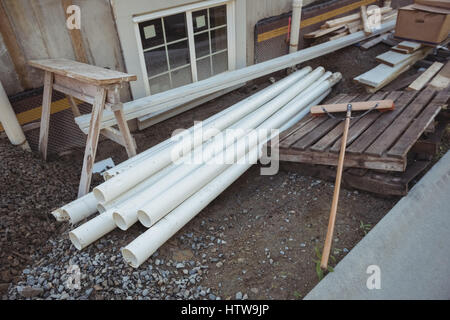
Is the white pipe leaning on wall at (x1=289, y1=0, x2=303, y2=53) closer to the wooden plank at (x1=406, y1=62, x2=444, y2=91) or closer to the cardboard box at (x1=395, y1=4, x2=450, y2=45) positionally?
the cardboard box at (x1=395, y1=4, x2=450, y2=45)

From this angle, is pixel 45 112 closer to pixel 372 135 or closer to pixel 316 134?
pixel 316 134

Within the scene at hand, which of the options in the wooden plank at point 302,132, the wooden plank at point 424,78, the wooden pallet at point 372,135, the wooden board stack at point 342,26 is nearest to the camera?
the wooden pallet at point 372,135

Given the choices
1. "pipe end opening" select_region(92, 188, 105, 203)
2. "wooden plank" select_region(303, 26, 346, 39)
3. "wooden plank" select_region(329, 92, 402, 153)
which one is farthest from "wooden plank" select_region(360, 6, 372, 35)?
"pipe end opening" select_region(92, 188, 105, 203)

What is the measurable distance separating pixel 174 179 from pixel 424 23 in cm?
573

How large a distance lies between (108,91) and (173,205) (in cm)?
135

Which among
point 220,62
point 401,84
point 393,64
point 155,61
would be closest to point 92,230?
point 155,61

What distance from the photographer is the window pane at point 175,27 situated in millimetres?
4977

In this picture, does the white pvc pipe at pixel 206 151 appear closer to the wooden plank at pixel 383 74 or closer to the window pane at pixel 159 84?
the wooden plank at pixel 383 74

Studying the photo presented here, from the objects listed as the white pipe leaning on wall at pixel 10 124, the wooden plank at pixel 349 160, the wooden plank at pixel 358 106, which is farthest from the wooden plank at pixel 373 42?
the white pipe leaning on wall at pixel 10 124

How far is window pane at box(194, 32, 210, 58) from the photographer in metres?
5.53

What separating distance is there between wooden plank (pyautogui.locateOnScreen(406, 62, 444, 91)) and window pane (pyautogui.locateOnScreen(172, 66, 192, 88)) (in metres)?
3.65

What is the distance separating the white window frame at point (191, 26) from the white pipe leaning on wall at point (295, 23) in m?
1.39

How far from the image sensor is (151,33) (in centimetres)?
486
